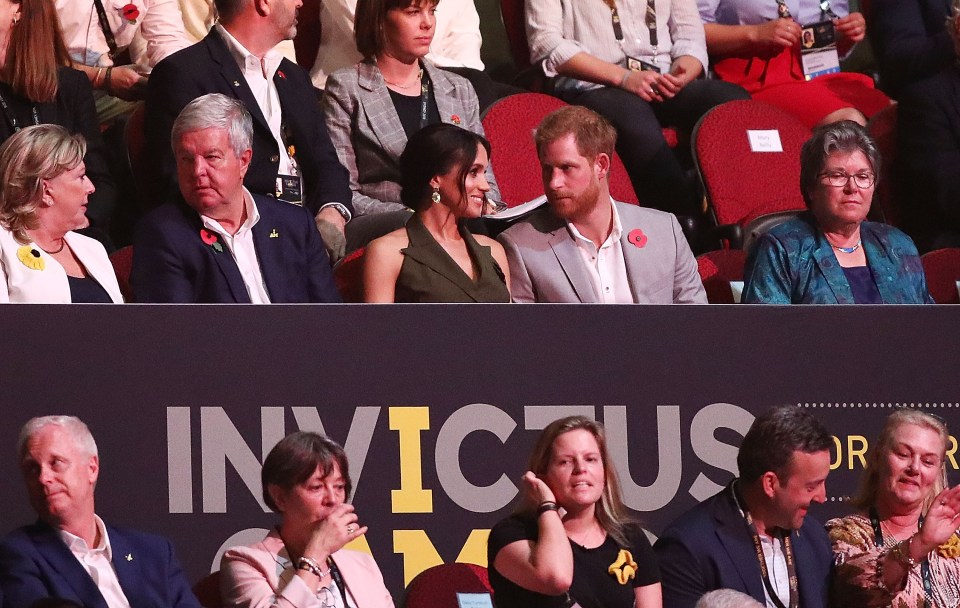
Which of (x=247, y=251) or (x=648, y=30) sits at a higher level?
(x=648, y=30)

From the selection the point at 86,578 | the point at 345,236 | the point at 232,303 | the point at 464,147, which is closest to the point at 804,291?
the point at 464,147

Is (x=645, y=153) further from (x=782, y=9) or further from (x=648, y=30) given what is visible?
(x=782, y=9)

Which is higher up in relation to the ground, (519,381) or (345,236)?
(345,236)

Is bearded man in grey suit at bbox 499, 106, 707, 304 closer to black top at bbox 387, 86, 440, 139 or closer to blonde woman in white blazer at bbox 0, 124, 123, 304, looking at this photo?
black top at bbox 387, 86, 440, 139

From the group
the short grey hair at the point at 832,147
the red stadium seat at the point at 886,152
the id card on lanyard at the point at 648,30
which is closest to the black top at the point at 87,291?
the short grey hair at the point at 832,147

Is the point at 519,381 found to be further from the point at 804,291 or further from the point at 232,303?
the point at 804,291

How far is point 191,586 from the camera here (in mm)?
3482

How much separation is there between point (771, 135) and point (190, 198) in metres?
2.37

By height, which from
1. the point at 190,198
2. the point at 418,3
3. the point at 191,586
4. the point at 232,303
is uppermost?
the point at 418,3

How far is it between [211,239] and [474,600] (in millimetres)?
1178

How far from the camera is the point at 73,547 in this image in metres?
3.18

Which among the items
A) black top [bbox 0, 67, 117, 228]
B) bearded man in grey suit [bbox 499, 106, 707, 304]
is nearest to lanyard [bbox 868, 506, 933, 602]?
bearded man in grey suit [bbox 499, 106, 707, 304]

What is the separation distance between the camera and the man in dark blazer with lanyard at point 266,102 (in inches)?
174

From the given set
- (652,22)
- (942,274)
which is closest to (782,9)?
(652,22)
